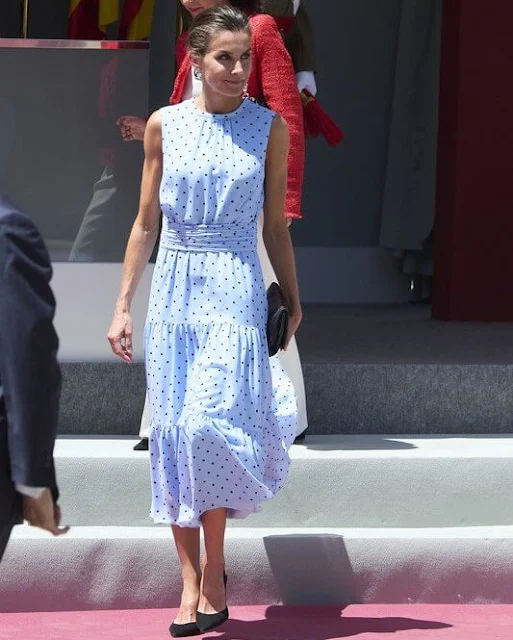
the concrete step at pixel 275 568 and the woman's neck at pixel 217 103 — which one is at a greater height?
the woman's neck at pixel 217 103

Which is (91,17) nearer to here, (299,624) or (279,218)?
(279,218)

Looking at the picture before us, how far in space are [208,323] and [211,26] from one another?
0.80 m

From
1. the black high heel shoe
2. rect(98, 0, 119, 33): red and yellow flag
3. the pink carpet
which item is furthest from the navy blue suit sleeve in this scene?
rect(98, 0, 119, 33): red and yellow flag

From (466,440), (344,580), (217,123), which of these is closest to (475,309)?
(466,440)

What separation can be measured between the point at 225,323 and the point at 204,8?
0.93m

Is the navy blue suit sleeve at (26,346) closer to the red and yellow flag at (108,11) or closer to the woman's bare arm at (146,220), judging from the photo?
the woman's bare arm at (146,220)

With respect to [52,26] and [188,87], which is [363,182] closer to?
[52,26]

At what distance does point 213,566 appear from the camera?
15.5 ft

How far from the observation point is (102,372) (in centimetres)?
613

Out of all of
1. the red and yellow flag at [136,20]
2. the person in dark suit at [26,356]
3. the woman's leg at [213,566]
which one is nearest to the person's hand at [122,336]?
the woman's leg at [213,566]

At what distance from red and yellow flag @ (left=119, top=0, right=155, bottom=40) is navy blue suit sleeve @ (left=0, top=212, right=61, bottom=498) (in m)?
5.21

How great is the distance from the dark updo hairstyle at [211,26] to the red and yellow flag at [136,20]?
131 inches

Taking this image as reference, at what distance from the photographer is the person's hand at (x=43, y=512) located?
2.93 metres

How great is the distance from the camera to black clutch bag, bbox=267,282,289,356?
466 cm
